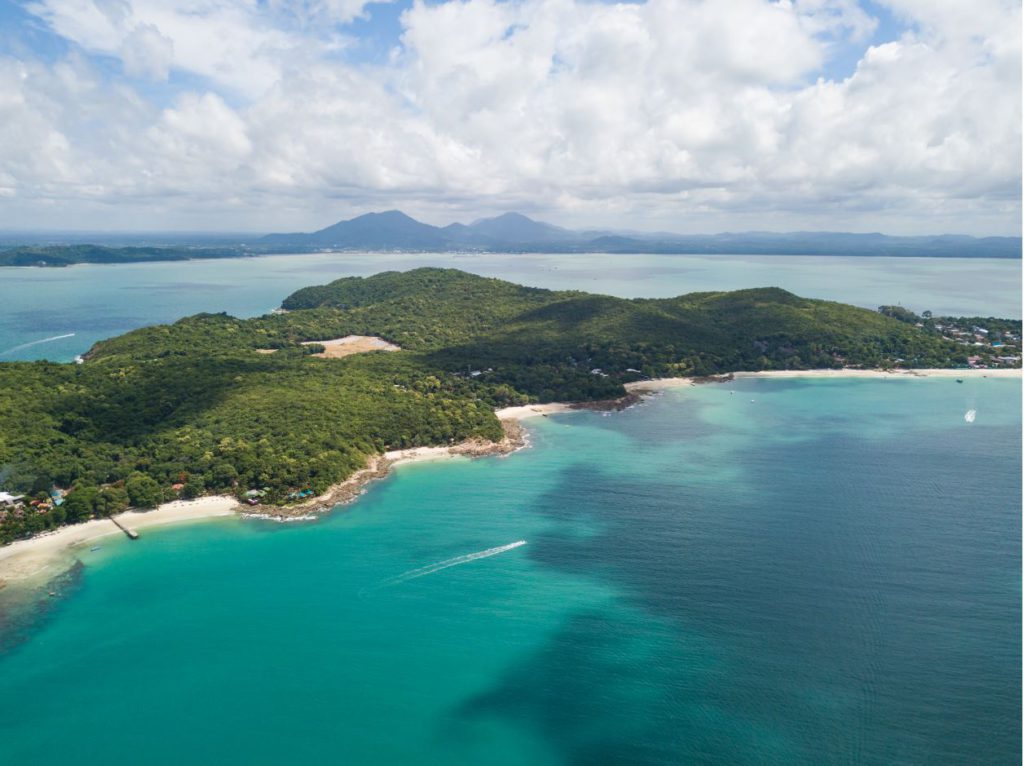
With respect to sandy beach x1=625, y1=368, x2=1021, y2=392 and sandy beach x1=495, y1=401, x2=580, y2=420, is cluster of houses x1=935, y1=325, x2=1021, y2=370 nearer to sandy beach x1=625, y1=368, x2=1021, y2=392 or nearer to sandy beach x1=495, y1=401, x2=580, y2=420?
sandy beach x1=625, y1=368, x2=1021, y2=392

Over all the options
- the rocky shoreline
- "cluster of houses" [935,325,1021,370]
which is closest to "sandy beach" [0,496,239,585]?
the rocky shoreline

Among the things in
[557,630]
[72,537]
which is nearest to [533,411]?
[557,630]

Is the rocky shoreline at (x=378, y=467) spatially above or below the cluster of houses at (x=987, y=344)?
below

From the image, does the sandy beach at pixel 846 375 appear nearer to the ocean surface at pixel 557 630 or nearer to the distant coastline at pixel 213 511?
the distant coastline at pixel 213 511

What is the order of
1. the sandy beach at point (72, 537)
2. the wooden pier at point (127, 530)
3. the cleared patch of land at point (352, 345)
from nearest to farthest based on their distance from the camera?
1. the sandy beach at point (72, 537)
2. the wooden pier at point (127, 530)
3. the cleared patch of land at point (352, 345)

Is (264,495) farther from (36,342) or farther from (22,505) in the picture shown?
(36,342)

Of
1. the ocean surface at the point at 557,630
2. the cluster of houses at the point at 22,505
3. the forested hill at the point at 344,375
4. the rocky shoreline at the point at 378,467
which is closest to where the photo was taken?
the ocean surface at the point at 557,630

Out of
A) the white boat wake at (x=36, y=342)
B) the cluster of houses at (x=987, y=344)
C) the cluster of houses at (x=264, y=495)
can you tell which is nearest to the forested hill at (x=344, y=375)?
the cluster of houses at (x=264, y=495)
